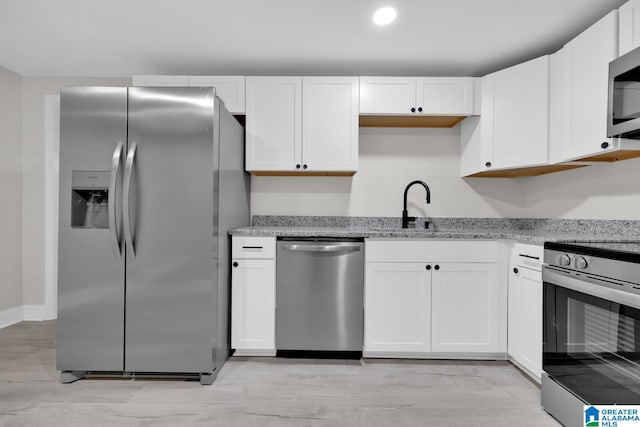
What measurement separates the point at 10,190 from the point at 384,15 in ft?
11.8

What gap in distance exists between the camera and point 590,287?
5.07ft

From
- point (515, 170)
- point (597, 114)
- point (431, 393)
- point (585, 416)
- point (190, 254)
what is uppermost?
point (597, 114)

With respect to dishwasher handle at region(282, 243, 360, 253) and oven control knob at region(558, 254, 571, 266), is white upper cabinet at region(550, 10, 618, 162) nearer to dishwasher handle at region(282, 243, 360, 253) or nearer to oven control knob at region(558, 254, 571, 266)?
oven control knob at region(558, 254, 571, 266)

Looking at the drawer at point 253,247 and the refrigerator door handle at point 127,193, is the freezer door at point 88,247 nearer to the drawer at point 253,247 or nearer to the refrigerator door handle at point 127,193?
the refrigerator door handle at point 127,193

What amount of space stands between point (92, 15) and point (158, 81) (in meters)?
0.66

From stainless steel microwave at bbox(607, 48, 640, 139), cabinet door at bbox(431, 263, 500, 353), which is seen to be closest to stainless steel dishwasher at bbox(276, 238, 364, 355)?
cabinet door at bbox(431, 263, 500, 353)

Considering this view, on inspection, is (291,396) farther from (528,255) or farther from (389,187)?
(389,187)

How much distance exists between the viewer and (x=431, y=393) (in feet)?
6.73

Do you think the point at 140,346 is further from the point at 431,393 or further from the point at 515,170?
the point at 515,170

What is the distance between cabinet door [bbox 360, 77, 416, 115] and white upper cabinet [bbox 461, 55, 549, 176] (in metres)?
0.58

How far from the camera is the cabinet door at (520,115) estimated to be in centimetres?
241

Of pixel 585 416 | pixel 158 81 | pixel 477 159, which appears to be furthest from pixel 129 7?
pixel 585 416

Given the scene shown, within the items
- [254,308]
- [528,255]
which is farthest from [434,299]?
[254,308]

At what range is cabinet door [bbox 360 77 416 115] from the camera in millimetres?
2779
